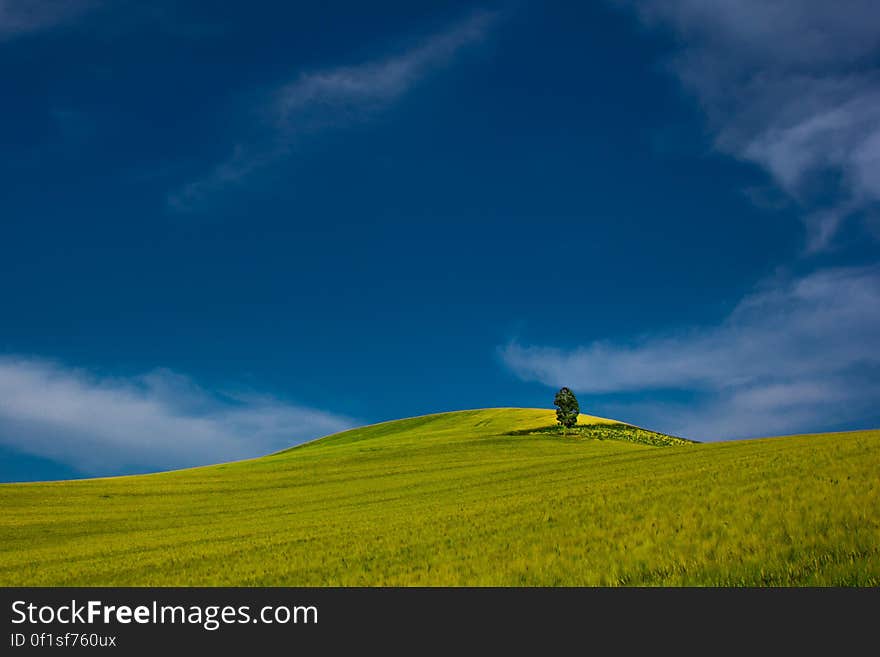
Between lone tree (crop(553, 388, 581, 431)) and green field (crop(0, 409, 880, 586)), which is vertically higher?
lone tree (crop(553, 388, 581, 431))

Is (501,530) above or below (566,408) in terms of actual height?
below

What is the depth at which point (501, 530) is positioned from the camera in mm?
15797

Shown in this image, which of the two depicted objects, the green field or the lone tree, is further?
the lone tree

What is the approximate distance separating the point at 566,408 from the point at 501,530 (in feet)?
224

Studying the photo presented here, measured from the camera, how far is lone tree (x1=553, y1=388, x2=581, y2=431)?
81.4 meters

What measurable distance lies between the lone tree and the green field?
3844 cm

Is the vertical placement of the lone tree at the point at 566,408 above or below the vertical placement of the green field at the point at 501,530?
above

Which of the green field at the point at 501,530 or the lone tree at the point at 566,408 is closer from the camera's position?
the green field at the point at 501,530

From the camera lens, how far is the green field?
9.23m

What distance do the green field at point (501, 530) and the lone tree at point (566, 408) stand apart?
126 ft

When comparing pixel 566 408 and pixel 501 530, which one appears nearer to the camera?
pixel 501 530

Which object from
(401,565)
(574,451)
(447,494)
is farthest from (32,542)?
(574,451)

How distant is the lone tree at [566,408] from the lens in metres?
81.4
